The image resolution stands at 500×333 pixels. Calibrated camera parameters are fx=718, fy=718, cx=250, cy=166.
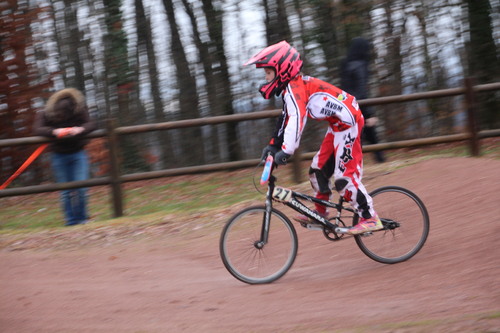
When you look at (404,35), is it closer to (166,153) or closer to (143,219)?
(166,153)

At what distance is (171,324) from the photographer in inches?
206

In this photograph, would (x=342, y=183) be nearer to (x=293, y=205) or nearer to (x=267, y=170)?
(x=293, y=205)

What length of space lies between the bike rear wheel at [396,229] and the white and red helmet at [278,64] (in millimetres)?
1352

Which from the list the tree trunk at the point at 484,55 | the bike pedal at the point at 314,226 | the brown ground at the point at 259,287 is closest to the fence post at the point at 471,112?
the brown ground at the point at 259,287

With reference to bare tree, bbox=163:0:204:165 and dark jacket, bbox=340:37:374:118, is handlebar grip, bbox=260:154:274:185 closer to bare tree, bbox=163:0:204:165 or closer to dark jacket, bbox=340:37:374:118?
dark jacket, bbox=340:37:374:118

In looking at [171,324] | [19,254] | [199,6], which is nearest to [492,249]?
[171,324]

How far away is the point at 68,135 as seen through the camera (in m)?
9.39

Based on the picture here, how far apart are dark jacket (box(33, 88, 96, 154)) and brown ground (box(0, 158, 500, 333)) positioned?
1.15m

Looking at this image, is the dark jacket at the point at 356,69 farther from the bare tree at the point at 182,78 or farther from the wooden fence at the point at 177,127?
the bare tree at the point at 182,78

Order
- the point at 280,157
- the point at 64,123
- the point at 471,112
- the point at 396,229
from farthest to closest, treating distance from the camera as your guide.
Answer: the point at 471,112, the point at 64,123, the point at 396,229, the point at 280,157

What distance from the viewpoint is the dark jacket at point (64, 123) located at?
944 cm

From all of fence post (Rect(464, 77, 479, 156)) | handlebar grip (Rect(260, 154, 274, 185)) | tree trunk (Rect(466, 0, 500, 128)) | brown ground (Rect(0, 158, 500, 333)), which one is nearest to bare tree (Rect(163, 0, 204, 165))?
tree trunk (Rect(466, 0, 500, 128))

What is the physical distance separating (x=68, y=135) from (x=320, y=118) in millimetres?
4300

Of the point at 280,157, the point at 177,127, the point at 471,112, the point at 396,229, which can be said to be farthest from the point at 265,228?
the point at 471,112
